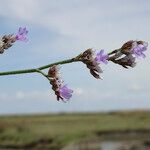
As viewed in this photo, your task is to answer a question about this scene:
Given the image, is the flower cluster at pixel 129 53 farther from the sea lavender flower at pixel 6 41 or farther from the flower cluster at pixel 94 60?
the sea lavender flower at pixel 6 41

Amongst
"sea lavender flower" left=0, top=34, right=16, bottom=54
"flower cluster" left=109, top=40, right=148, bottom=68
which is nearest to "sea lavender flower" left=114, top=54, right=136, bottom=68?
"flower cluster" left=109, top=40, right=148, bottom=68

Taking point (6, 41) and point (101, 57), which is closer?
point (101, 57)

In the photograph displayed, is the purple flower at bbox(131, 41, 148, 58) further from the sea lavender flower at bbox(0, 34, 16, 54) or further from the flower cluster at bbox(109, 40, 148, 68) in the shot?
the sea lavender flower at bbox(0, 34, 16, 54)

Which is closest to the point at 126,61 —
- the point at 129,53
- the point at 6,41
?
the point at 129,53

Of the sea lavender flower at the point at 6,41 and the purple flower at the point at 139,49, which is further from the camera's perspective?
the sea lavender flower at the point at 6,41

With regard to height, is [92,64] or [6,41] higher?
[6,41]

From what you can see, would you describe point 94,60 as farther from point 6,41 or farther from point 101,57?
point 6,41

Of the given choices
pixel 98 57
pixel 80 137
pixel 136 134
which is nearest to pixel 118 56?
pixel 98 57

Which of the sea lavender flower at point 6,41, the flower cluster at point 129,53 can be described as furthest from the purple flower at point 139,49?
the sea lavender flower at point 6,41
